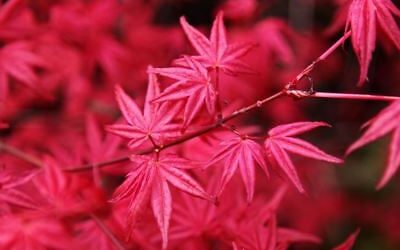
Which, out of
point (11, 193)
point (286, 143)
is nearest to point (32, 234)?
point (11, 193)

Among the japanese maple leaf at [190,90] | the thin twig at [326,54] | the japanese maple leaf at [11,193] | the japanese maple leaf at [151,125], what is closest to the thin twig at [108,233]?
the japanese maple leaf at [11,193]

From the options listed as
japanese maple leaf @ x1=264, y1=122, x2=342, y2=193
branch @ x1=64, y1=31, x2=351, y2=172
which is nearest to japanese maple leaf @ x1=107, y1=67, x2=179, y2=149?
branch @ x1=64, y1=31, x2=351, y2=172

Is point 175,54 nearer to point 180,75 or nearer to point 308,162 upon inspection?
point 308,162

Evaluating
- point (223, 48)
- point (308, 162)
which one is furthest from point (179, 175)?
point (308, 162)

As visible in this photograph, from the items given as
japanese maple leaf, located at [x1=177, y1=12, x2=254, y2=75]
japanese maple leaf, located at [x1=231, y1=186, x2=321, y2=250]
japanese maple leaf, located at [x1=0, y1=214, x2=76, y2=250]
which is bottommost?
japanese maple leaf, located at [x1=231, y1=186, x2=321, y2=250]

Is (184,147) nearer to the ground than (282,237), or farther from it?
farther from it

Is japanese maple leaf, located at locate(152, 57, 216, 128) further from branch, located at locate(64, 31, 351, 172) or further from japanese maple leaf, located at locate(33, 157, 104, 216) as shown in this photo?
japanese maple leaf, located at locate(33, 157, 104, 216)
